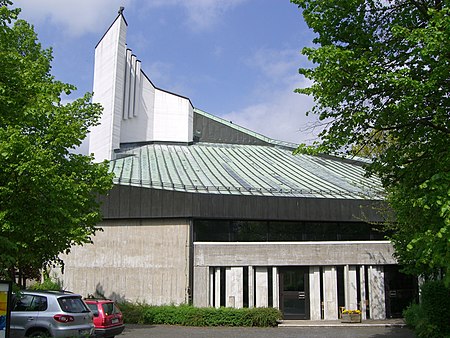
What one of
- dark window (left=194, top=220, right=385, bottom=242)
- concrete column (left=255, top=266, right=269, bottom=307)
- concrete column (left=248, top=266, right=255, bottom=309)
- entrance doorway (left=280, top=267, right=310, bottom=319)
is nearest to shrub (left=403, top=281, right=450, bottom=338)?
dark window (left=194, top=220, right=385, bottom=242)

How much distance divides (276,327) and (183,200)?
23.3 ft

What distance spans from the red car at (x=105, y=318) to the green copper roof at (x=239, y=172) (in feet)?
30.5

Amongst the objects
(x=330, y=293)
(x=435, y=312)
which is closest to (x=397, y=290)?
(x=330, y=293)

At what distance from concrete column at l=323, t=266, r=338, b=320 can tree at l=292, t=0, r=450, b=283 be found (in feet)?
42.1

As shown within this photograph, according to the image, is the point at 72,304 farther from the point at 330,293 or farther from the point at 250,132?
the point at 250,132

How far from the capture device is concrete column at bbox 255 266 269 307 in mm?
24150

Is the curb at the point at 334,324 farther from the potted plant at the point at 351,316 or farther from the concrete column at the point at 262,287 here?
the concrete column at the point at 262,287

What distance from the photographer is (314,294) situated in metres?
24.7

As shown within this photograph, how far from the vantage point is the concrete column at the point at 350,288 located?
24.8 m

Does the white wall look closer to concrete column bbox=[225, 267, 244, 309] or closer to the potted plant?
concrete column bbox=[225, 267, 244, 309]

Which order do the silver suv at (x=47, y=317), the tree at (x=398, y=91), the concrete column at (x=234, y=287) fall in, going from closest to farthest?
the tree at (x=398, y=91) < the silver suv at (x=47, y=317) < the concrete column at (x=234, y=287)

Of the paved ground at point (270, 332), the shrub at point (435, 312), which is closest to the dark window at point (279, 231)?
the paved ground at point (270, 332)

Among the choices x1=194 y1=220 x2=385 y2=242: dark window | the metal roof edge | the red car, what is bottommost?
the red car

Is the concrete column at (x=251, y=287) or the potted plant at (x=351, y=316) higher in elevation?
the concrete column at (x=251, y=287)
